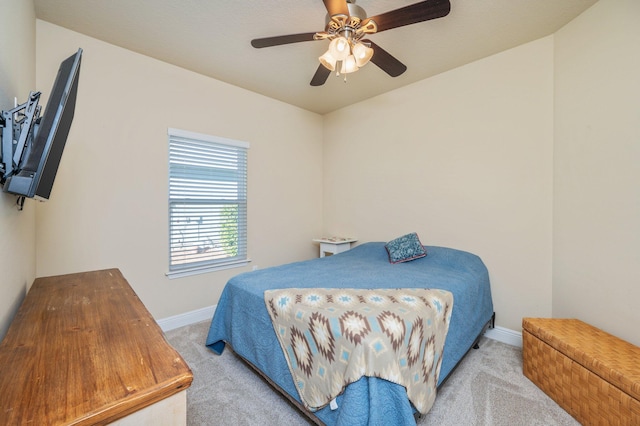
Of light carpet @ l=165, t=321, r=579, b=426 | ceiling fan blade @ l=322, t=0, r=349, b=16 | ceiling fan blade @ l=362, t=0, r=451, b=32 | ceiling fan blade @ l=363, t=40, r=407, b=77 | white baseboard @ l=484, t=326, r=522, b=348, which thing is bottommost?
light carpet @ l=165, t=321, r=579, b=426

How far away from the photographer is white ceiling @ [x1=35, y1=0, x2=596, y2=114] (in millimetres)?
1931

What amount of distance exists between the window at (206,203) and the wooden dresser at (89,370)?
63.7 inches

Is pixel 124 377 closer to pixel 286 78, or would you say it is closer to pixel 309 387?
pixel 309 387

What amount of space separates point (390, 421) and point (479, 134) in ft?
8.53

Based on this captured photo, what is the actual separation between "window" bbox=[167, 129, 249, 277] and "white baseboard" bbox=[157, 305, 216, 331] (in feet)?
1.43

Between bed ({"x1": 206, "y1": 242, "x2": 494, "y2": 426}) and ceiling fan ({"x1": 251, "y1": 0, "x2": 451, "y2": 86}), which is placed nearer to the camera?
bed ({"x1": 206, "y1": 242, "x2": 494, "y2": 426})

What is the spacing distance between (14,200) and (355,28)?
2093 millimetres

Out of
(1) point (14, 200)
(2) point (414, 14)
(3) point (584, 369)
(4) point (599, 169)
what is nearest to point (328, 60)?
(2) point (414, 14)

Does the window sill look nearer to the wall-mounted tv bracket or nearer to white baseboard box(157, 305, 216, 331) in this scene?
white baseboard box(157, 305, 216, 331)

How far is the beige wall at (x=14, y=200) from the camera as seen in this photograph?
115 cm

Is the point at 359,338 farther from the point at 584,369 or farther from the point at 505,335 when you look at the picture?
the point at 505,335

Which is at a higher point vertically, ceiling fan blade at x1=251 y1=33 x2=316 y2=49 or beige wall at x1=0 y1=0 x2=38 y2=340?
ceiling fan blade at x1=251 y1=33 x2=316 y2=49

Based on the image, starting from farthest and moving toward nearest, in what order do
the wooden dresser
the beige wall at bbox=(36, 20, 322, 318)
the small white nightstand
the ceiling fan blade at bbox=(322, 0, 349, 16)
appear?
the small white nightstand < the beige wall at bbox=(36, 20, 322, 318) < the ceiling fan blade at bbox=(322, 0, 349, 16) < the wooden dresser

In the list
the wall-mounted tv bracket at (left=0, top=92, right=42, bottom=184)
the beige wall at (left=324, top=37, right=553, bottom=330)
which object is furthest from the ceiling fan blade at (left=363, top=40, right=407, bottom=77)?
the wall-mounted tv bracket at (left=0, top=92, right=42, bottom=184)
